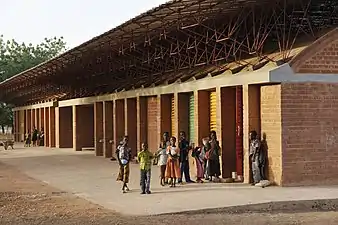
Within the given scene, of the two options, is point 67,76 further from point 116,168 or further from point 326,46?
point 326,46

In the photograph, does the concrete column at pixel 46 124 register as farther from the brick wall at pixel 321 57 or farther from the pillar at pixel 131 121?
the brick wall at pixel 321 57

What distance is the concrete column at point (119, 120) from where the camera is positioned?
101 ft

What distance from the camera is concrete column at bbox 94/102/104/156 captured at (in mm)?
34019

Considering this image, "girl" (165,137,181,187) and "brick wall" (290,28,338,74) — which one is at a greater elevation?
"brick wall" (290,28,338,74)

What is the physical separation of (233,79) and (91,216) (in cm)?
739

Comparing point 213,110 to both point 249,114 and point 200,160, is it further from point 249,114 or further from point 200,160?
point 249,114

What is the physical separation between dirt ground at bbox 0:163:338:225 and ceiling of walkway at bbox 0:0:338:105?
6200mm

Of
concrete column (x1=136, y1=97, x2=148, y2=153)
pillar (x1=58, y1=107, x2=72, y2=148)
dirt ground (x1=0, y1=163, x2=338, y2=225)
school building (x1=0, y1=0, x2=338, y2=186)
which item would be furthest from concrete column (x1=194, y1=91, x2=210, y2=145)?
pillar (x1=58, y1=107, x2=72, y2=148)

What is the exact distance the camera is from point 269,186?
1673 centimetres

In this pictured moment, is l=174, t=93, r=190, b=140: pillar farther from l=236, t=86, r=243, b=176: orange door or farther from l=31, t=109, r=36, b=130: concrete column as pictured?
l=31, t=109, r=36, b=130: concrete column

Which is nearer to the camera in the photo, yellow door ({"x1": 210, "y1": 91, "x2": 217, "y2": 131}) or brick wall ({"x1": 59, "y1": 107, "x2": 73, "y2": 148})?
yellow door ({"x1": 210, "y1": 91, "x2": 217, "y2": 131})

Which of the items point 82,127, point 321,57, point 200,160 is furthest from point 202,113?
point 82,127

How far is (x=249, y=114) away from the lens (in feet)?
58.1

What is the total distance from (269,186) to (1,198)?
6985 millimetres
